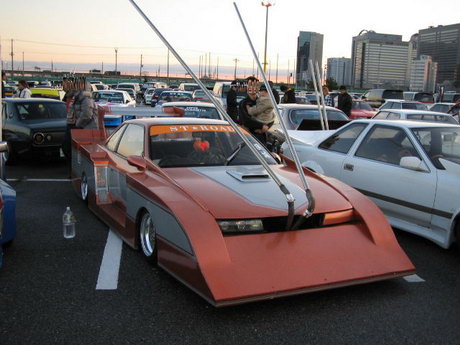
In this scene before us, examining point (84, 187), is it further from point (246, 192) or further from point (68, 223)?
point (246, 192)

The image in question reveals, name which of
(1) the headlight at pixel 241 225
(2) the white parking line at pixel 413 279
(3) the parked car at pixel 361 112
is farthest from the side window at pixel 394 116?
(1) the headlight at pixel 241 225

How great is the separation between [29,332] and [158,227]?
1.28 metres

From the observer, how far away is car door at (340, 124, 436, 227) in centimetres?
535

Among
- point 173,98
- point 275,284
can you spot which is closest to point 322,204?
point 275,284

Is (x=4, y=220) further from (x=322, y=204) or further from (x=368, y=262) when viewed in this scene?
(x=368, y=262)

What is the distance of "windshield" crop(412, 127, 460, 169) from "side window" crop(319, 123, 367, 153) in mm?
911

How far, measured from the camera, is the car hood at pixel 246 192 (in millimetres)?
3992

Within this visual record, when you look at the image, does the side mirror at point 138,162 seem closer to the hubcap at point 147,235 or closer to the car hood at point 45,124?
the hubcap at point 147,235

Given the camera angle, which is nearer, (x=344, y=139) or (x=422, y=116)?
(x=344, y=139)

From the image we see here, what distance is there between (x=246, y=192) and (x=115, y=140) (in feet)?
8.98

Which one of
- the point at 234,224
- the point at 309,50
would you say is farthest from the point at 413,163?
the point at 309,50

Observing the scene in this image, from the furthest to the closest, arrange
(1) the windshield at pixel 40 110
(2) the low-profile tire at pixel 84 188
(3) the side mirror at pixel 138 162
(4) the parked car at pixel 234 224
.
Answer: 1. (1) the windshield at pixel 40 110
2. (2) the low-profile tire at pixel 84 188
3. (3) the side mirror at pixel 138 162
4. (4) the parked car at pixel 234 224

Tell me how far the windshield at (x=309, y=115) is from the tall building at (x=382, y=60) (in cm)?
12212

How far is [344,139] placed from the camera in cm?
683
